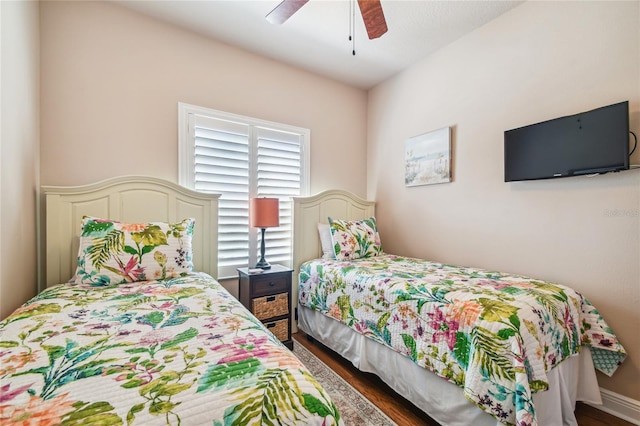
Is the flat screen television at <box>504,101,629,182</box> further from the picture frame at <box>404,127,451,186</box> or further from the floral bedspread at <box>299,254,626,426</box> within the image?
the floral bedspread at <box>299,254,626,426</box>

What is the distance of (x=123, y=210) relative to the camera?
2156 millimetres

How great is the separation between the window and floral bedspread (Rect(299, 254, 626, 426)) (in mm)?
987

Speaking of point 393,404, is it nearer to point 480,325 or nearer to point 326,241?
point 480,325

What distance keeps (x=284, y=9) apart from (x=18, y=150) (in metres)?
1.73

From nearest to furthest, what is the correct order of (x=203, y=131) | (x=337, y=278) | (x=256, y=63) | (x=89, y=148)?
(x=89, y=148) → (x=337, y=278) → (x=203, y=131) → (x=256, y=63)

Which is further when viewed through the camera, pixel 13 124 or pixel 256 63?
pixel 256 63

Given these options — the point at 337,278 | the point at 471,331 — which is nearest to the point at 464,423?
the point at 471,331

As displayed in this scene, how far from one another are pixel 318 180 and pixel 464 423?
7.98 feet

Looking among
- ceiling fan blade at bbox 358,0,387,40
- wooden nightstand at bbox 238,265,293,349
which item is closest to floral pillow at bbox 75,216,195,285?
wooden nightstand at bbox 238,265,293,349

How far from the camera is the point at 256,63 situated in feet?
9.39

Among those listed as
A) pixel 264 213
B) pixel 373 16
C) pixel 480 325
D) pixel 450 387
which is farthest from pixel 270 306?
pixel 373 16

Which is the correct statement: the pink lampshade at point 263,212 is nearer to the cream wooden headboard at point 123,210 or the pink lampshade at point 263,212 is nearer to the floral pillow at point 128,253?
the cream wooden headboard at point 123,210

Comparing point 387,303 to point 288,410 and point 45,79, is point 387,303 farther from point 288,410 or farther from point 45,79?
point 45,79

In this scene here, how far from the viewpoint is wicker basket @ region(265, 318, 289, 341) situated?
247 centimetres
